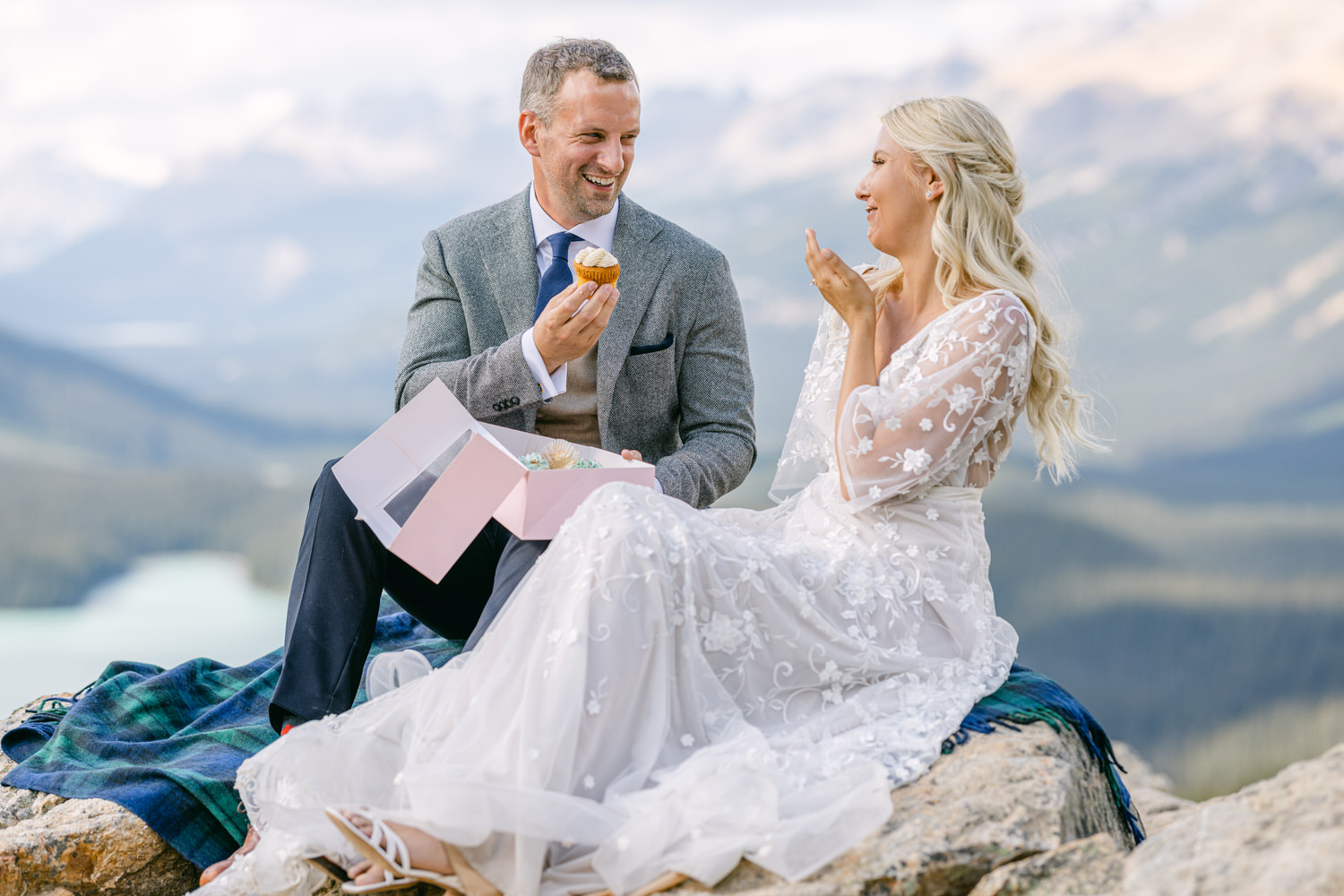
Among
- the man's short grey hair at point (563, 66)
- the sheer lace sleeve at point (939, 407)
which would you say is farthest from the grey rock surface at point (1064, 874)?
the man's short grey hair at point (563, 66)

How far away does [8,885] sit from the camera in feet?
8.50

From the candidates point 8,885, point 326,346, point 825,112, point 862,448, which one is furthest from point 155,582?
point 825,112

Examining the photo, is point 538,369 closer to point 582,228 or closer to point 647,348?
point 647,348

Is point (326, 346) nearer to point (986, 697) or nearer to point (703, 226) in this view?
point (703, 226)

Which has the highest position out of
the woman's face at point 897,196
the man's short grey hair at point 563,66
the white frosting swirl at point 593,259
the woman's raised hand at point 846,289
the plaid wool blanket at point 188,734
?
the man's short grey hair at point 563,66

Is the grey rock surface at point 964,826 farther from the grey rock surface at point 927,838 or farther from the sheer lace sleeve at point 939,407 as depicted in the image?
the sheer lace sleeve at point 939,407

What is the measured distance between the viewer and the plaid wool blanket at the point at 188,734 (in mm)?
2584

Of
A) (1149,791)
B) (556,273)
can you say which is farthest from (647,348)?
(1149,791)

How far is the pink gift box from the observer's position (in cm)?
238

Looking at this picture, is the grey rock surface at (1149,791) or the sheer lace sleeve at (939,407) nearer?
the sheer lace sleeve at (939,407)

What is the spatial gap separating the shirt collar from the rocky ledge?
1.88 meters

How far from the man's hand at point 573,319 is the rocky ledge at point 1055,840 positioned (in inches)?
53.3

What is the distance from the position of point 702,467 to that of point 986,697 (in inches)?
41.3

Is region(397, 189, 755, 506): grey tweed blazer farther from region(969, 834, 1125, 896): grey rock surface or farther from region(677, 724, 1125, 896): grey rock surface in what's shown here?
region(969, 834, 1125, 896): grey rock surface
